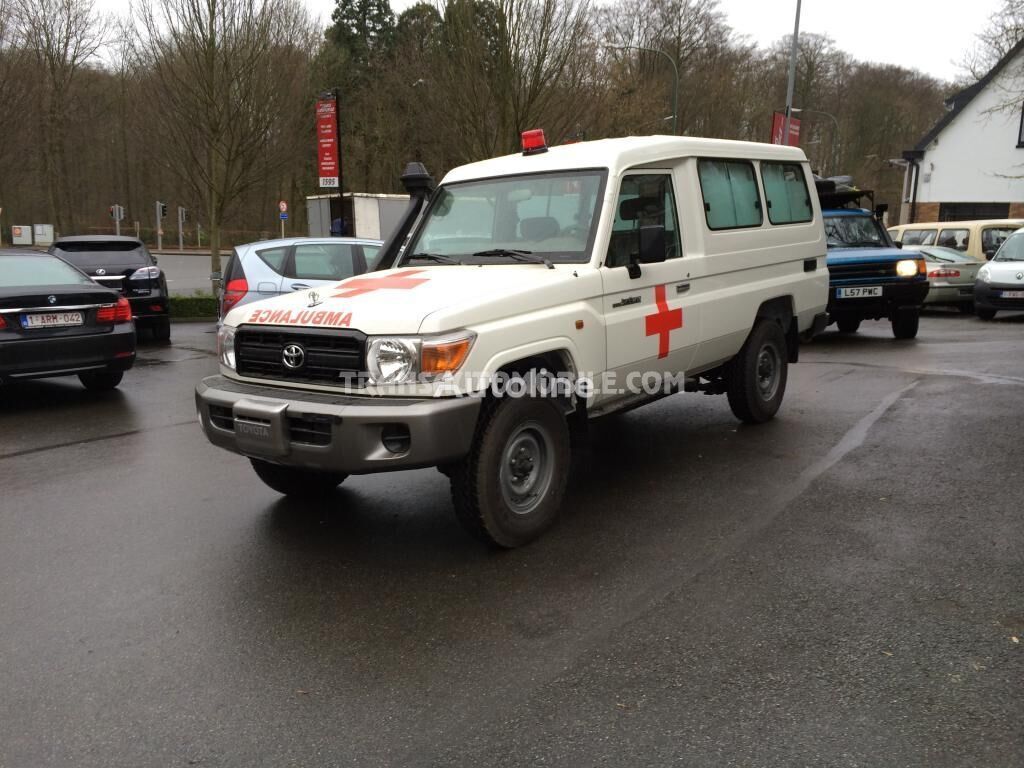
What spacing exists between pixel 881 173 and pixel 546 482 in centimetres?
5306

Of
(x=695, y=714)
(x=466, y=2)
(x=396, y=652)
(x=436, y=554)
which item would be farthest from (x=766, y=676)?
(x=466, y=2)

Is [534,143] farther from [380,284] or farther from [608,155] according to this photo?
[380,284]

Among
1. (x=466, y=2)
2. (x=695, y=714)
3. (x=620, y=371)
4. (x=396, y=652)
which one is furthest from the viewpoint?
(x=466, y=2)

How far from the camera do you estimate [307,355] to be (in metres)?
4.15

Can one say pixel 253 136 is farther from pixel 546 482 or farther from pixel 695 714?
pixel 695 714

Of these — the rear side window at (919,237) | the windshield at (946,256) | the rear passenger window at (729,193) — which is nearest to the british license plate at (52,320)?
the rear passenger window at (729,193)

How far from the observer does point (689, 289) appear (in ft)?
18.2

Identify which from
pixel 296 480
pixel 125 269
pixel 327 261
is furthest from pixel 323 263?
pixel 296 480

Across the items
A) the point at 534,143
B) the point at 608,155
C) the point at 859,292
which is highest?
the point at 534,143

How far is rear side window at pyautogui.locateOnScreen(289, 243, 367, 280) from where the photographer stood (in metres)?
9.82

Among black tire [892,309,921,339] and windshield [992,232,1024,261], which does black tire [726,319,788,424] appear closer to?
black tire [892,309,921,339]

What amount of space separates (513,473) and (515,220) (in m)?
1.67

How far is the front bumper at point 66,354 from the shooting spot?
7.66 m

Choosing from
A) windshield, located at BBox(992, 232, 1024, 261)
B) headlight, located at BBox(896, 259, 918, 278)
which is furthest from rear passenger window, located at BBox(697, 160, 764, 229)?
windshield, located at BBox(992, 232, 1024, 261)
